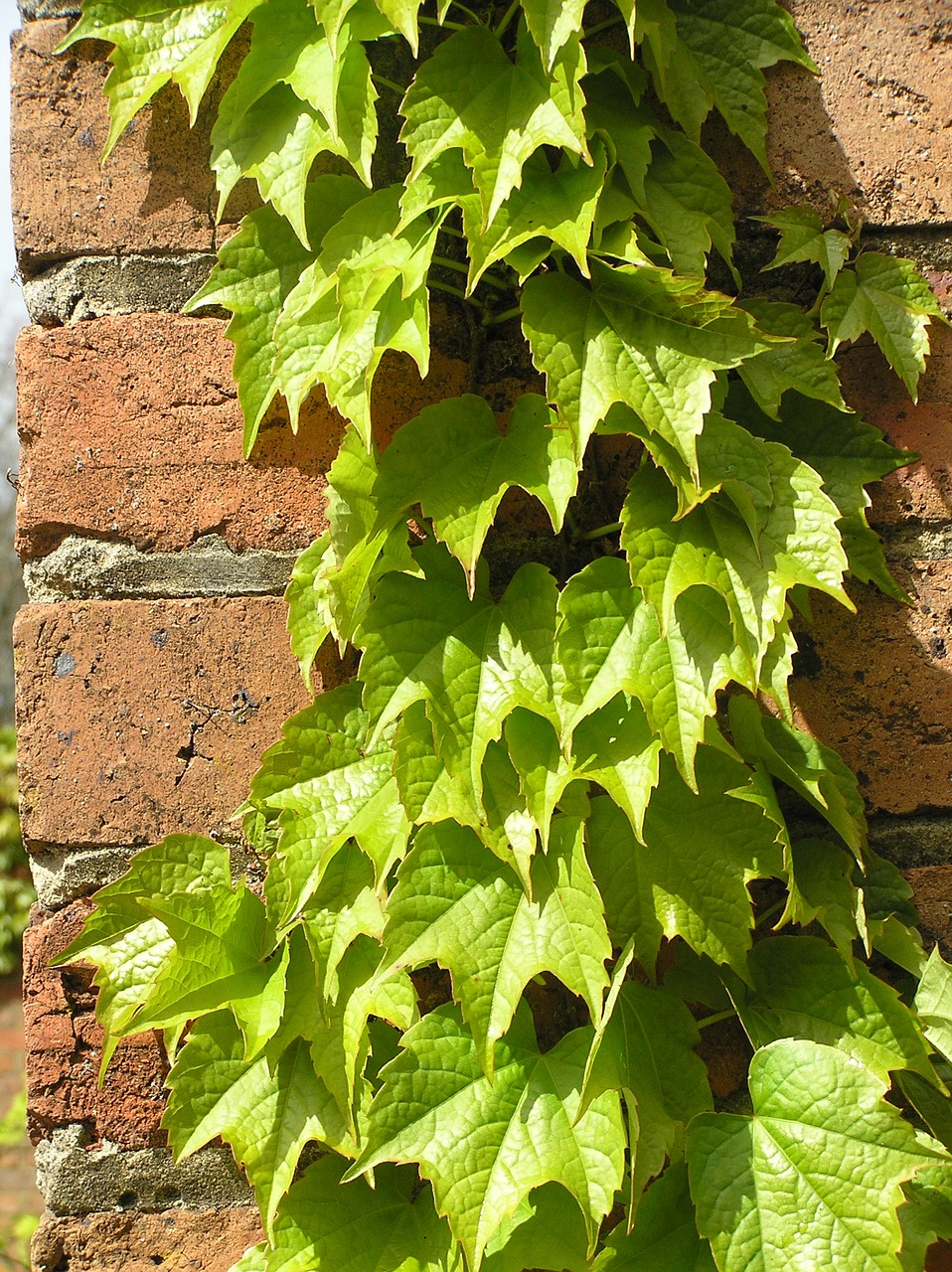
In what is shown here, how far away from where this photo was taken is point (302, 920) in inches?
27.7

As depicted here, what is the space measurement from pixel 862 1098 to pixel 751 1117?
73 mm

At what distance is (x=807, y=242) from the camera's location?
74cm

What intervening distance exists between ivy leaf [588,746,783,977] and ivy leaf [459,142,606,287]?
36 centimetres

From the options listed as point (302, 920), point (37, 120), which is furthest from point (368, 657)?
point (37, 120)

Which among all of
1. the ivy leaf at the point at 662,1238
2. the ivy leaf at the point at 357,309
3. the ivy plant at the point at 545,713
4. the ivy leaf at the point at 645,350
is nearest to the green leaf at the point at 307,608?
the ivy plant at the point at 545,713

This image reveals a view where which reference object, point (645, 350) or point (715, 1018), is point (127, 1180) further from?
point (645, 350)

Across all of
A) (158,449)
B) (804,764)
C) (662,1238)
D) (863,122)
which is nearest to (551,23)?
(863,122)

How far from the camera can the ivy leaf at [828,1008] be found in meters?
0.69

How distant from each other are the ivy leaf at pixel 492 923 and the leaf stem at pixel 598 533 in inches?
8.2

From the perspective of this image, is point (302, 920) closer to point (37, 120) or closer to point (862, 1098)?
point (862, 1098)

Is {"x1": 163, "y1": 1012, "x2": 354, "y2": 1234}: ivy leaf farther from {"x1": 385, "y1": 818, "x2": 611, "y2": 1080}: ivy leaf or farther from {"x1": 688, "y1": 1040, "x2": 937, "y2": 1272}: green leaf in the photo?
{"x1": 688, "y1": 1040, "x2": 937, "y2": 1272}: green leaf

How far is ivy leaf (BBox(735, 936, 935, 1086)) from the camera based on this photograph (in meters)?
0.69

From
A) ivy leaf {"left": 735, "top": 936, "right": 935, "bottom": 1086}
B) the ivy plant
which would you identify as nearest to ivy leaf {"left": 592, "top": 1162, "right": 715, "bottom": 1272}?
the ivy plant

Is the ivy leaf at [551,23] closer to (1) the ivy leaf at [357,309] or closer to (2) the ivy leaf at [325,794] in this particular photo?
(1) the ivy leaf at [357,309]
